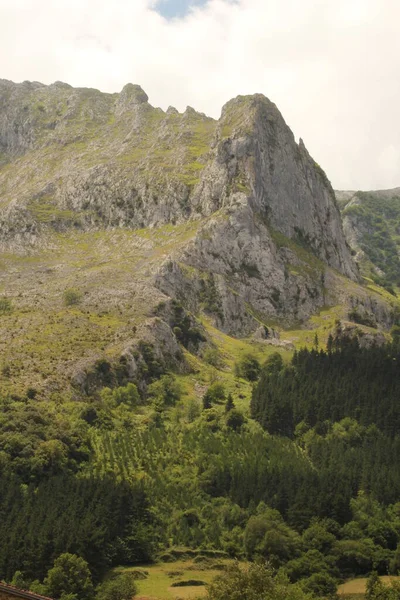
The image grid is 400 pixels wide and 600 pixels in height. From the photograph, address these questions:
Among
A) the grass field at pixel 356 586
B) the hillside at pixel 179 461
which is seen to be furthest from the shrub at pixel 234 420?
the grass field at pixel 356 586

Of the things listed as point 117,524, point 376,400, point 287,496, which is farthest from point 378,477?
point 117,524

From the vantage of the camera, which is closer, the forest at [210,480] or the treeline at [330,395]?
the forest at [210,480]

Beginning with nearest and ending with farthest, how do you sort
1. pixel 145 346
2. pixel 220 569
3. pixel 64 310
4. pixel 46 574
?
pixel 46 574
pixel 220 569
pixel 145 346
pixel 64 310

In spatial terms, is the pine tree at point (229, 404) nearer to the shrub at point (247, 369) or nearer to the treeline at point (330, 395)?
the treeline at point (330, 395)

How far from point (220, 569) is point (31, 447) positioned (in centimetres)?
4041

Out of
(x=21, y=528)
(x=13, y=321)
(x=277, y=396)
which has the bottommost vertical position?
(x=21, y=528)

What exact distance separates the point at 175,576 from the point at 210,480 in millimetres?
28733

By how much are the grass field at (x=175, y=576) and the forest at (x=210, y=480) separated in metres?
3.28

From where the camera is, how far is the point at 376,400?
16350 centimetres

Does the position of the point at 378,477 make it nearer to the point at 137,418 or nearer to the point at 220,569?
the point at 220,569

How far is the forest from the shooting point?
105 meters

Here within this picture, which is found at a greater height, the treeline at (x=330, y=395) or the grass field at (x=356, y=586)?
the treeline at (x=330, y=395)

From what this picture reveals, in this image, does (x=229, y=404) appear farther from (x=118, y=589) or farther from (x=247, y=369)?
(x=118, y=589)

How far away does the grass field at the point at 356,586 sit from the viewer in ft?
324
